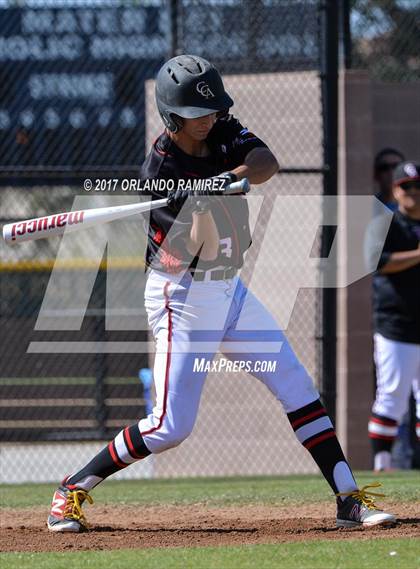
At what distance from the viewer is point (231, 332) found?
5000mm

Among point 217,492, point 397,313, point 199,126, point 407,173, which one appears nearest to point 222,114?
point 199,126

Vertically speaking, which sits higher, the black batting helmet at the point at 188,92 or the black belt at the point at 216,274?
the black batting helmet at the point at 188,92

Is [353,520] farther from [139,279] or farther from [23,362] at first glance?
[23,362]

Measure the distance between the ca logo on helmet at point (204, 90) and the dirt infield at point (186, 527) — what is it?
1927mm

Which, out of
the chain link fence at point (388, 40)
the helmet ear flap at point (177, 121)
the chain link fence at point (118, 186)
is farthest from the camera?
the chain link fence at point (388, 40)

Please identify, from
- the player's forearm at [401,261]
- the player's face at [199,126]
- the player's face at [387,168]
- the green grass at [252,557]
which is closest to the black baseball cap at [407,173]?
the player's forearm at [401,261]

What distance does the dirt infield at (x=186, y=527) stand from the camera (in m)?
4.74

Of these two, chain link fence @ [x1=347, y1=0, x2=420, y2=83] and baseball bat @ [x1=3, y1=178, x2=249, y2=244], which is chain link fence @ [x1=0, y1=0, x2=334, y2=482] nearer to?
chain link fence @ [x1=347, y1=0, x2=420, y2=83]

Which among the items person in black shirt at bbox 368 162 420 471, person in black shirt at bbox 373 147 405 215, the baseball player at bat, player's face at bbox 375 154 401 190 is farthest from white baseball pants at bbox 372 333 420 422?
the baseball player at bat

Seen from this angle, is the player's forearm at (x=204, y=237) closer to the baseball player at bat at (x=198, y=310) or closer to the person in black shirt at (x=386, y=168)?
the baseball player at bat at (x=198, y=310)

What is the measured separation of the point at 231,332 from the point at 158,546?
100 centimetres

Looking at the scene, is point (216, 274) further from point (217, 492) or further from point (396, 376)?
point (396, 376)

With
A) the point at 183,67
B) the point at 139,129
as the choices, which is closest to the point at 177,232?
the point at 183,67

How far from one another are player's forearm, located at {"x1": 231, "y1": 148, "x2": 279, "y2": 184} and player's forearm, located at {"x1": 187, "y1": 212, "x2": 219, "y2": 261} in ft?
0.97
